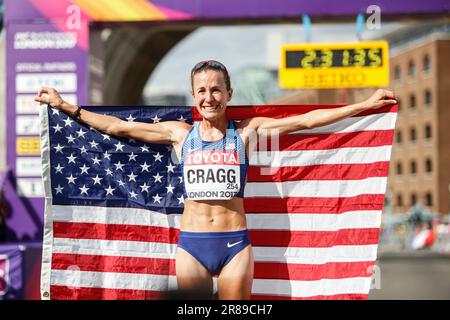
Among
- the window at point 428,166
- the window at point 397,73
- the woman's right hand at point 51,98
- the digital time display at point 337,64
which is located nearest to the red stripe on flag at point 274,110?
the woman's right hand at point 51,98

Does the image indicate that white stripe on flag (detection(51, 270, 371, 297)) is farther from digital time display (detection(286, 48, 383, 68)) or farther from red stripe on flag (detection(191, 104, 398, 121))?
digital time display (detection(286, 48, 383, 68))

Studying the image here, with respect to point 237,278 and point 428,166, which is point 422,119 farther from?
point 237,278

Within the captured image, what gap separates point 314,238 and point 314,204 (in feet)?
0.97

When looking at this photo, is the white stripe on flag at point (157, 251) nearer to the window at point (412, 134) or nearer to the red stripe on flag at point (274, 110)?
the red stripe on flag at point (274, 110)

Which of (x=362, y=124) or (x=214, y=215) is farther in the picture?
(x=362, y=124)

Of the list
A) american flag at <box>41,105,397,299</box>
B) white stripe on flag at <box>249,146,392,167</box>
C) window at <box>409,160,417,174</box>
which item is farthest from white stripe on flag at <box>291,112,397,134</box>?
window at <box>409,160,417,174</box>

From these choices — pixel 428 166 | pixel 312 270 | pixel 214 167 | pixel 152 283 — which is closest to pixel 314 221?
pixel 312 270

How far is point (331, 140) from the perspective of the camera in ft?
21.8

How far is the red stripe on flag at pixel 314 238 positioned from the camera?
254 inches

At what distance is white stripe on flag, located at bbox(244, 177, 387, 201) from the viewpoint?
6.48m

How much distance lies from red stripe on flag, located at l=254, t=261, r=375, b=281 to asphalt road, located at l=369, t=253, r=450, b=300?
191 inches

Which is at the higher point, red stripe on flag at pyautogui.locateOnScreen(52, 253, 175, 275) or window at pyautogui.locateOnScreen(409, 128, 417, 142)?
window at pyautogui.locateOnScreen(409, 128, 417, 142)
